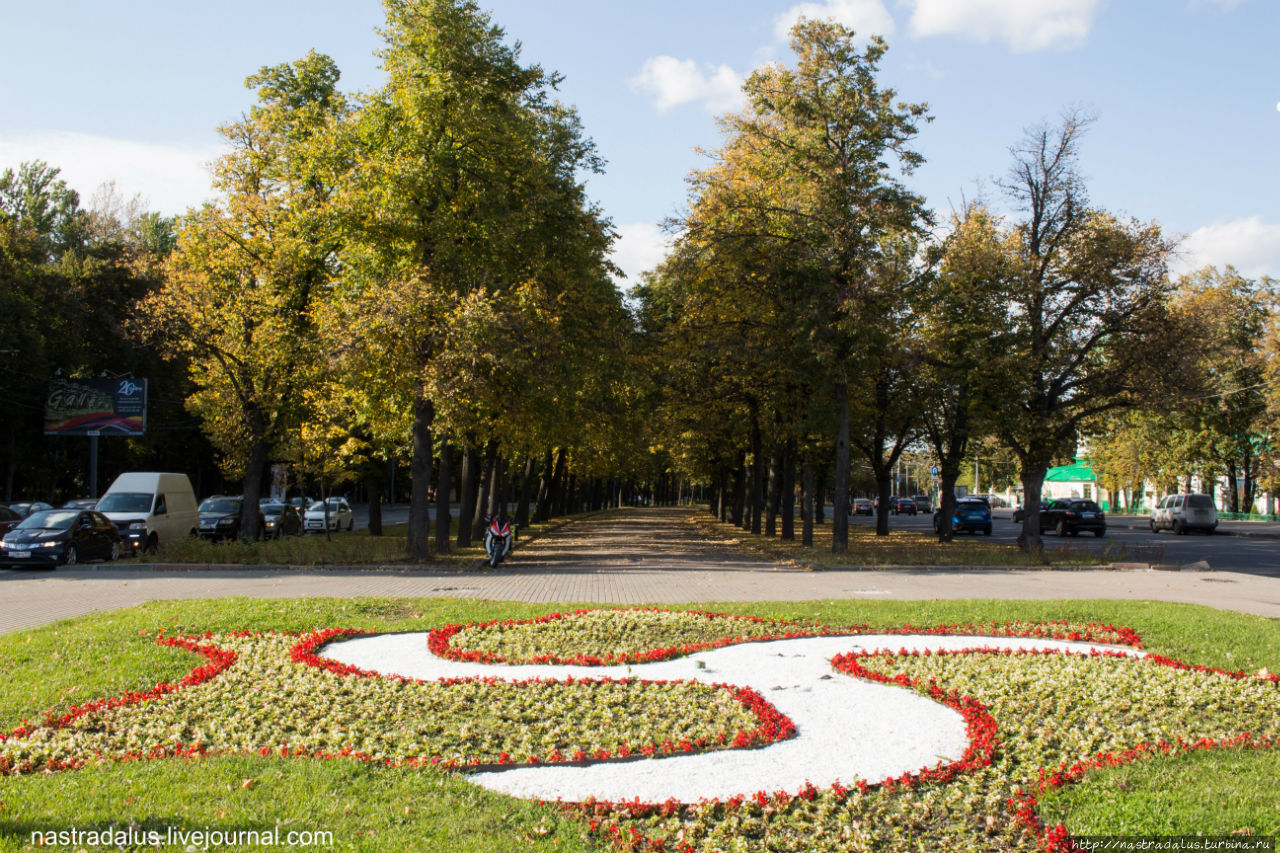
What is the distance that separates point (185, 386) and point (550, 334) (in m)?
35.1

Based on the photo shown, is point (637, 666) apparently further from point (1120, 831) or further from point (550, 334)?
point (550, 334)

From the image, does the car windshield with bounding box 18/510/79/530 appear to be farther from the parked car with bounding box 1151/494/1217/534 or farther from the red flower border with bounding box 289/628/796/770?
the parked car with bounding box 1151/494/1217/534

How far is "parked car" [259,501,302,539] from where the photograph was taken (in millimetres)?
37719

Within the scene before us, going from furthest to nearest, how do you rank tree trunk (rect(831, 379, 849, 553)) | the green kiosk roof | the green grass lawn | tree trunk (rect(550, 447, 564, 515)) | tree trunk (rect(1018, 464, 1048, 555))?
the green kiosk roof
tree trunk (rect(550, 447, 564, 515))
tree trunk (rect(1018, 464, 1048, 555))
tree trunk (rect(831, 379, 849, 553))
the green grass lawn

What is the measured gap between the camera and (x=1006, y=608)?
14094 mm

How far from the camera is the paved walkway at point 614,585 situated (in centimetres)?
1620

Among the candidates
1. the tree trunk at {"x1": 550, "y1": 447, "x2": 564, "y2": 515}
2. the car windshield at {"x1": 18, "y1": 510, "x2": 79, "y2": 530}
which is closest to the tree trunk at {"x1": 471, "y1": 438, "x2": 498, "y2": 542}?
the car windshield at {"x1": 18, "y1": 510, "x2": 79, "y2": 530}

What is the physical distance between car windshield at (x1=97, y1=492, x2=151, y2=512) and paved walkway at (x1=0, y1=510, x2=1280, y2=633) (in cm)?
606

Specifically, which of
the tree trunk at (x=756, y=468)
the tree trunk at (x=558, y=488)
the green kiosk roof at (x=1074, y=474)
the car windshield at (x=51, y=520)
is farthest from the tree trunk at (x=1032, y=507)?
the green kiosk roof at (x=1074, y=474)

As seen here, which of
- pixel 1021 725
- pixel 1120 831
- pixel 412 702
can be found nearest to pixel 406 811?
pixel 412 702

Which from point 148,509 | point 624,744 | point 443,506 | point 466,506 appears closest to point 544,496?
point 466,506

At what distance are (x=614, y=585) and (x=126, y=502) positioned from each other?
17.3 metres

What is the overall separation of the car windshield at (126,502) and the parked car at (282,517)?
9453mm

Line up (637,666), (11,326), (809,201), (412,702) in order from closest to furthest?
(412,702), (637,666), (809,201), (11,326)
